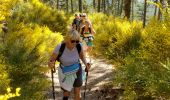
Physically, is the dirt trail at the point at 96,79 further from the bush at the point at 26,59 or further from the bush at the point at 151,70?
the bush at the point at 151,70

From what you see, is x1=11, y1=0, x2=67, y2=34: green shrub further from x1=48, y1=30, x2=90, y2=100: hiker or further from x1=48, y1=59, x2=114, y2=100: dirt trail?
x1=48, y1=30, x2=90, y2=100: hiker

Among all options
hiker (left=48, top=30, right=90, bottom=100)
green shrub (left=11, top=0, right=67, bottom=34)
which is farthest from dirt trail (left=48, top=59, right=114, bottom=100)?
green shrub (left=11, top=0, right=67, bottom=34)

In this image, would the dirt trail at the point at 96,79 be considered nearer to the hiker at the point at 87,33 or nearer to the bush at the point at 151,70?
the hiker at the point at 87,33

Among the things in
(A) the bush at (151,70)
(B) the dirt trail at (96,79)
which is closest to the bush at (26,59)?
(B) the dirt trail at (96,79)

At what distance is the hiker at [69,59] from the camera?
7070 mm

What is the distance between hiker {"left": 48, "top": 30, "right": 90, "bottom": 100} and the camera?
23.2ft

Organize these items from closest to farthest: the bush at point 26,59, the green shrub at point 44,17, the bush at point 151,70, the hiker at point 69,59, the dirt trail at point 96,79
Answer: the bush at point 151,70 → the hiker at point 69,59 → the bush at point 26,59 → the dirt trail at point 96,79 → the green shrub at point 44,17

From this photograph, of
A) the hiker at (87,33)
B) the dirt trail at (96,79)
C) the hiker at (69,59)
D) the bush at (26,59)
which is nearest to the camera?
the hiker at (69,59)

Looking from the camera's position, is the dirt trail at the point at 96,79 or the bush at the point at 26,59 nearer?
the bush at the point at 26,59

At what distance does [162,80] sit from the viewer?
646 centimetres

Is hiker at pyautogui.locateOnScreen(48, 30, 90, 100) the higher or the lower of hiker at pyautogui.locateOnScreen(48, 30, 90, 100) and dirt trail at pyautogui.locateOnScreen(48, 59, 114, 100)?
the higher

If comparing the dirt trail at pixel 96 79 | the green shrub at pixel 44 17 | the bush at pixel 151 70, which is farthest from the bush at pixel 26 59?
the green shrub at pixel 44 17

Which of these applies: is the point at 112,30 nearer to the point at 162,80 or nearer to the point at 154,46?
the point at 154,46

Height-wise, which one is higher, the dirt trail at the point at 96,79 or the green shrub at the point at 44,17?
the green shrub at the point at 44,17
